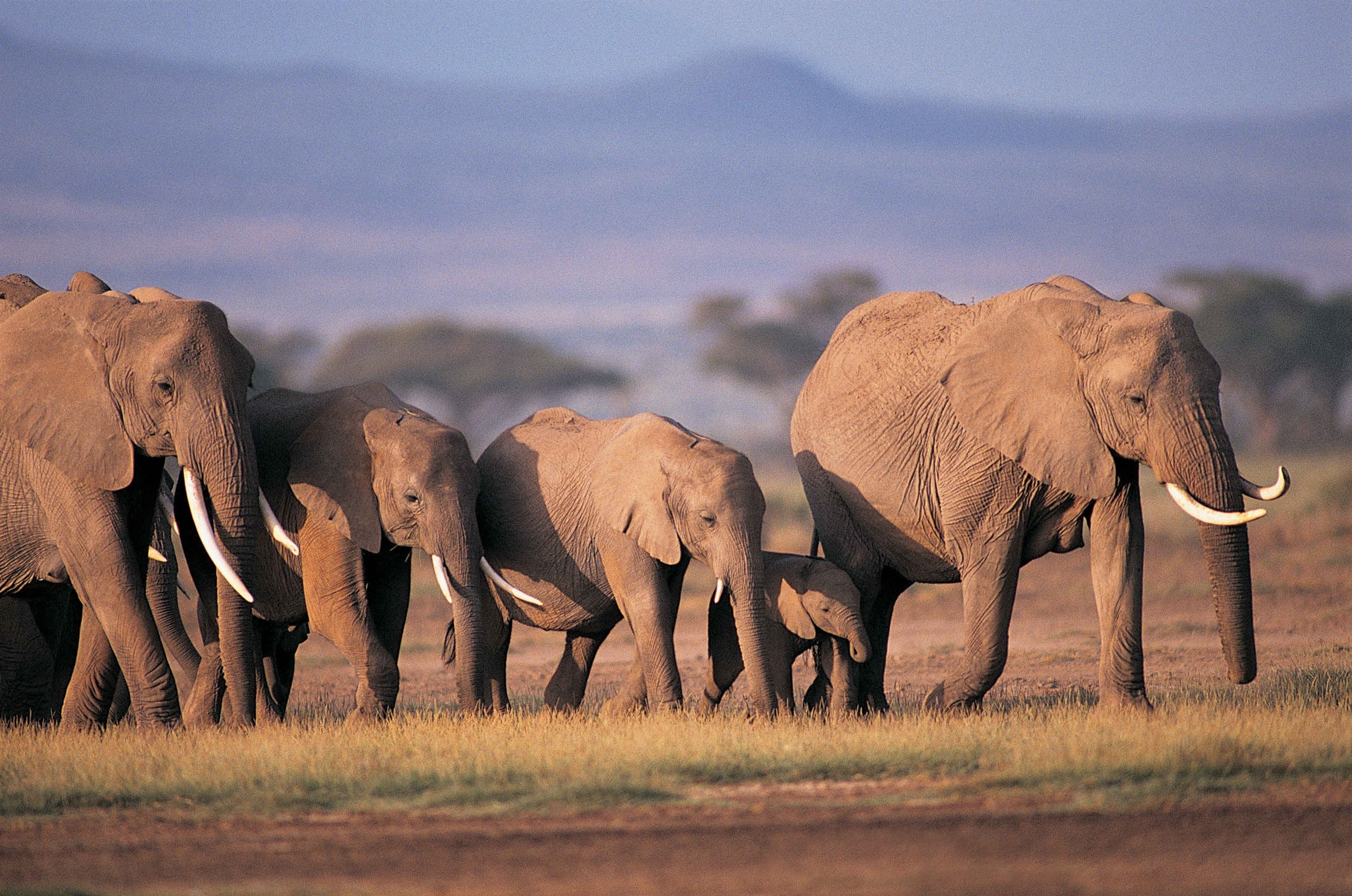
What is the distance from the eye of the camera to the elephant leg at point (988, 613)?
995 cm

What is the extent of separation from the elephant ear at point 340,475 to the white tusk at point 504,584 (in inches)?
30.5

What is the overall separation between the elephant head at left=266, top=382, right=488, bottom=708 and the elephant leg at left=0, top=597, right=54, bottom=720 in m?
1.98

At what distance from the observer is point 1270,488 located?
9172mm

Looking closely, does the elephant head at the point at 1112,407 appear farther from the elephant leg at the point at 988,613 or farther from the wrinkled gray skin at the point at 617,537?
the wrinkled gray skin at the point at 617,537

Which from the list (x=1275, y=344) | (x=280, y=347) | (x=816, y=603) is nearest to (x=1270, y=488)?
(x=816, y=603)

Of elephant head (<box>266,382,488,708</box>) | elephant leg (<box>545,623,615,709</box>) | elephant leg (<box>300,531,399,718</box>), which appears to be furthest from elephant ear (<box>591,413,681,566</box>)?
elephant leg (<box>300,531,399,718</box>)

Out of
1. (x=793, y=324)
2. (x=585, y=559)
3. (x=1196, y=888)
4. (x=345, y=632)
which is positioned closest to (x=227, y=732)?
(x=345, y=632)

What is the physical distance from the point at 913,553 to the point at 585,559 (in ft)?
6.90

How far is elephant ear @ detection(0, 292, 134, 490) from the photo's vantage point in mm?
9469

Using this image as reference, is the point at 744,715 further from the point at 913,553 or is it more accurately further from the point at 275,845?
the point at 275,845

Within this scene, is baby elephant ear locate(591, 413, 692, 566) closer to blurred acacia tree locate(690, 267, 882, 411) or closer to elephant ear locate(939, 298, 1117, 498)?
elephant ear locate(939, 298, 1117, 498)

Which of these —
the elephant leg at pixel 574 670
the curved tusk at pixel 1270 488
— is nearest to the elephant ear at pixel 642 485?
the elephant leg at pixel 574 670

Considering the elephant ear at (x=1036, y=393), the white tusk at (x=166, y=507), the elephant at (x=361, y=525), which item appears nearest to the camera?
the elephant ear at (x=1036, y=393)

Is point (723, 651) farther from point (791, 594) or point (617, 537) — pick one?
point (617, 537)
